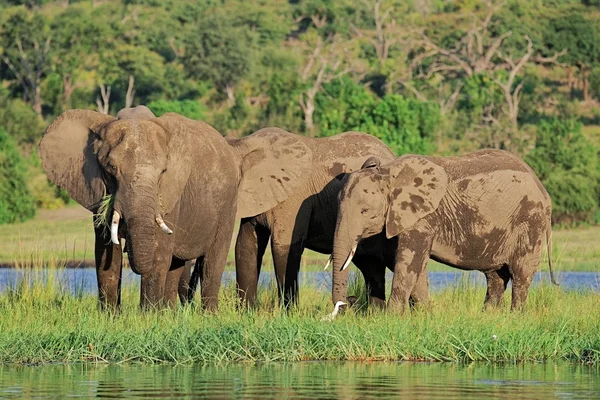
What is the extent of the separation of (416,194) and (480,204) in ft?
2.62

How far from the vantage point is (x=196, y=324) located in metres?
10.6

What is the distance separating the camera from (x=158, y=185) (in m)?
10.9

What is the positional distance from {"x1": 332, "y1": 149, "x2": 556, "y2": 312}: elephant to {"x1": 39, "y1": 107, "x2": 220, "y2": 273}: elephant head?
4.66ft

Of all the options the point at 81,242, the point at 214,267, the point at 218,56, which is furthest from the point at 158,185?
the point at 218,56

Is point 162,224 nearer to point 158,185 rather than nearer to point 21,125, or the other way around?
point 158,185

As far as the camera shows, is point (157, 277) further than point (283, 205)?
No

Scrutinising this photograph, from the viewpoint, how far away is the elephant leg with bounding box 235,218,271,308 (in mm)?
12578

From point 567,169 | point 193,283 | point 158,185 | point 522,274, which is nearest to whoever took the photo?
point 158,185

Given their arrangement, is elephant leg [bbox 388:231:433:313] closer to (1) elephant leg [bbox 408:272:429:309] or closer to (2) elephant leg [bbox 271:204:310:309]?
(1) elephant leg [bbox 408:272:429:309]

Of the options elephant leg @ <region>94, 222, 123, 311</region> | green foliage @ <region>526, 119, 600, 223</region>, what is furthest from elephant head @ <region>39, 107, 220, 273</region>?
green foliage @ <region>526, 119, 600, 223</region>

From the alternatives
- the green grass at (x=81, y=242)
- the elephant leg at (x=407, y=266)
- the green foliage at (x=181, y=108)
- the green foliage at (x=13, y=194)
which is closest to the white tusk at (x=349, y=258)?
the elephant leg at (x=407, y=266)

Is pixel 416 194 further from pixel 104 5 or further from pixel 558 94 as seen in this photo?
pixel 104 5

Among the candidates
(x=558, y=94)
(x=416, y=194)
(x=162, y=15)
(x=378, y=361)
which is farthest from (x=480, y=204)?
(x=162, y=15)

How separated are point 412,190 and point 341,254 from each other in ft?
2.89
